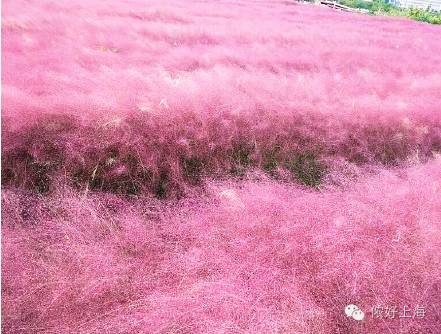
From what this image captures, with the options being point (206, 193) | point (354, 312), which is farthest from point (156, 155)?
point (354, 312)

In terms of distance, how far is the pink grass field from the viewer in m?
1.77

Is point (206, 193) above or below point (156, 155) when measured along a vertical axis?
below

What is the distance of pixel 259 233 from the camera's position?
220cm

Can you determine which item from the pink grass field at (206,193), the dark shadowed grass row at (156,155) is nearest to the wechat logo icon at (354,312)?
the pink grass field at (206,193)

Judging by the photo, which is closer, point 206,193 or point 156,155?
point 206,193

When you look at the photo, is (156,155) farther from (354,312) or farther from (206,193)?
(354,312)

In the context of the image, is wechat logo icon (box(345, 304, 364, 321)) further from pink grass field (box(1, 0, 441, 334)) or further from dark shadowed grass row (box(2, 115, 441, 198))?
dark shadowed grass row (box(2, 115, 441, 198))

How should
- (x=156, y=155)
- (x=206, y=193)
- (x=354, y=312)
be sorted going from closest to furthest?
(x=354, y=312) → (x=206, y=193) → (x=156, y=155)

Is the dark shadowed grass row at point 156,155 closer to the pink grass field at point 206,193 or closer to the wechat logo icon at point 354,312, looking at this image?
the pink grass field at point 206,193

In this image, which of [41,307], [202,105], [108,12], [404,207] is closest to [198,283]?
[41,307]

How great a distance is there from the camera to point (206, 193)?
278 centimetres

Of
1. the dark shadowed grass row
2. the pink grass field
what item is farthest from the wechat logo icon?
the dark shadowed grass row

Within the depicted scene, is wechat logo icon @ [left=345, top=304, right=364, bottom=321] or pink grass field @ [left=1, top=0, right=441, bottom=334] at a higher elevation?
pink grass field @ [left=1, top=0, right=441, bottom=334]

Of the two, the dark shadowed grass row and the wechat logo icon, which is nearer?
the wechat logo icon
